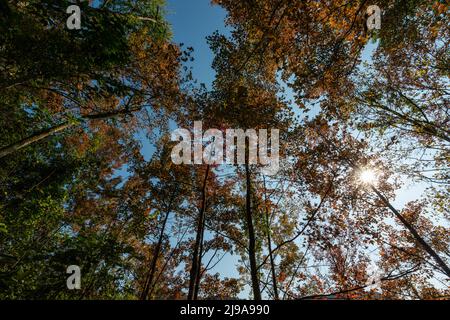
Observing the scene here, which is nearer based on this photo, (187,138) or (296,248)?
(187,138)

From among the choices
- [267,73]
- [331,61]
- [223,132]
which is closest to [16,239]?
[223,132]

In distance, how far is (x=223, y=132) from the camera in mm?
12680

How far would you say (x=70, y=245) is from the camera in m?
10.3

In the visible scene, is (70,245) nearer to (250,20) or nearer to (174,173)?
(174,173)

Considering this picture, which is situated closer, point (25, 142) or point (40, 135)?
point (25, 142)

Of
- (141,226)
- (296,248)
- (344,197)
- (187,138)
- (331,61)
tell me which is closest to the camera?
(331,61)

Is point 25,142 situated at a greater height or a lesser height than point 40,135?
lesser

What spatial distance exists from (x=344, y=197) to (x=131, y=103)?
11.5 meters

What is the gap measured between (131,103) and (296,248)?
14680 mm
